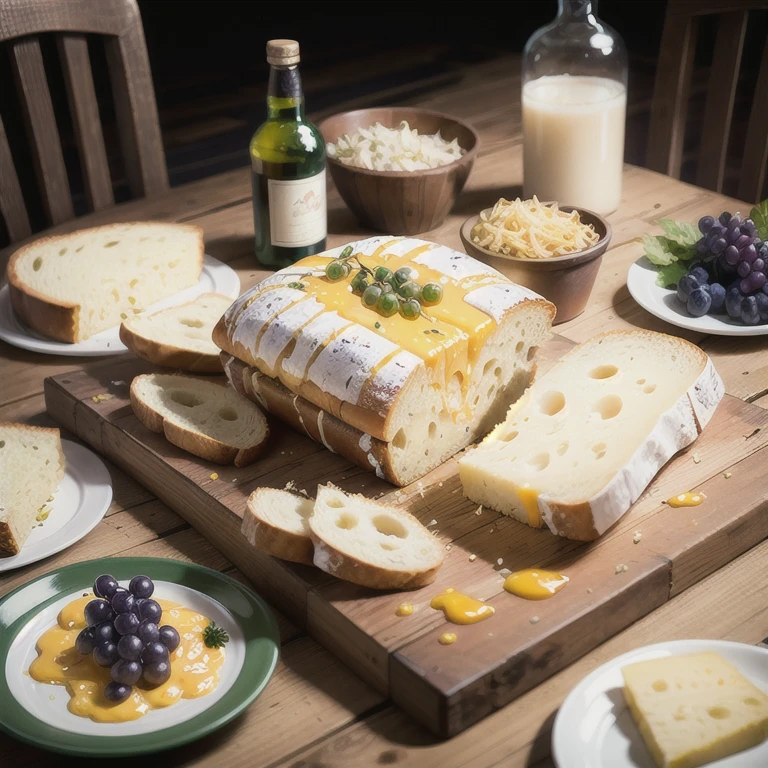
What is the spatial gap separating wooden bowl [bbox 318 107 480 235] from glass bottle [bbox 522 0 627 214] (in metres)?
0.20

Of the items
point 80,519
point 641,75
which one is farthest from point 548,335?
point 641,75

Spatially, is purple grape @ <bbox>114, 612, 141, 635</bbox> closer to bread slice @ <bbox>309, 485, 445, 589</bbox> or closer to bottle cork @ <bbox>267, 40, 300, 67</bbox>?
bread slice @ <bbox>309, 485, 445, 589</bbox>

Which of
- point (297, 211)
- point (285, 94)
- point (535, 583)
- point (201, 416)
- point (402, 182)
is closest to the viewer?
point (535, 583)

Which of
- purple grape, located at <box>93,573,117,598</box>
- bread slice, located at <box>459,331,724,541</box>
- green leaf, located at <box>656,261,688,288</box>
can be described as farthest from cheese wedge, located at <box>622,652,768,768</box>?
green leaf, located at <box>656,261,688,288</box>

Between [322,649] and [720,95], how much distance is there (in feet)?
7.63

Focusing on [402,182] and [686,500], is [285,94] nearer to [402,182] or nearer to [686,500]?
[402,182]

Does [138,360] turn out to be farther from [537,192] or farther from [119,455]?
[537,192]

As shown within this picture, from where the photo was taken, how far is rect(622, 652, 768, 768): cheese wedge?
1.33 metres

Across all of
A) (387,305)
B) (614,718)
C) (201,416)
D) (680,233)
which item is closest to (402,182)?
(680,233)

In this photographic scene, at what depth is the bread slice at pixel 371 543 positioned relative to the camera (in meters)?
1.60

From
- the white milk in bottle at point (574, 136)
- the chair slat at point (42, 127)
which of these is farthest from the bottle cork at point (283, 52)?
the chair slat at point (42, 127)

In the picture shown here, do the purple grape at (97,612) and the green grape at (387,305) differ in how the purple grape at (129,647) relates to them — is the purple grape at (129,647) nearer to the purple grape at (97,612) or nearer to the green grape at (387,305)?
the purple grape at (97,612)

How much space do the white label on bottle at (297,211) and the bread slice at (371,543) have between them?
93cm

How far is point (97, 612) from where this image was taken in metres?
1.48
